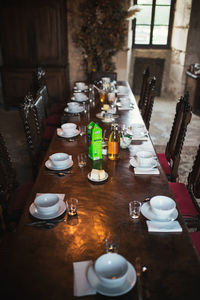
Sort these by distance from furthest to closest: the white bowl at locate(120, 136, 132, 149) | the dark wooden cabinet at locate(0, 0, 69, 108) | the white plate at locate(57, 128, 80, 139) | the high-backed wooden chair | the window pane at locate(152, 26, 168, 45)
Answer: the window pane at locate(152, 26, 168, 45)
the dark wooden cabinet at locate(0, 0, 69, 108)
the high-backed wooden chair
the white plate at locate(57, 128, 80, 139)
the white bowl at locate(120, 136, 132, 149)

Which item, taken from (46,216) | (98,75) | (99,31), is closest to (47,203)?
(46,216)

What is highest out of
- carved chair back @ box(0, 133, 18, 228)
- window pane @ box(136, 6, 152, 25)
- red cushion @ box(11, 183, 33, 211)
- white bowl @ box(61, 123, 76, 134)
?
window pane @ box(136, 6, 152, 25)

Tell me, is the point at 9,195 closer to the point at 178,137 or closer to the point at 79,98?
the point at 178,137

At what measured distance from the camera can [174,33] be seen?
616cm

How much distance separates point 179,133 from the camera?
7.45 ft

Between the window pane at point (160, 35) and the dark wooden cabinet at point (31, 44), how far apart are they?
85.3 inches

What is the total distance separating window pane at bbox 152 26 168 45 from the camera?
20.6ft

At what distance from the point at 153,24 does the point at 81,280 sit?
20.2 feet

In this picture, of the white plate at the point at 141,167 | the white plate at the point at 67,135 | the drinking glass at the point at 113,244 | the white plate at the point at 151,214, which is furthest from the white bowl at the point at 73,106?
the drinking glass at the point at 113,244

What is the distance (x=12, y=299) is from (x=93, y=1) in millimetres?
4856

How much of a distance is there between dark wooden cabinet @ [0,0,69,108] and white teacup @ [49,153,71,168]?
3.56 metres

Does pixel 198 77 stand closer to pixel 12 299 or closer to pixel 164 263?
pixel 164 263

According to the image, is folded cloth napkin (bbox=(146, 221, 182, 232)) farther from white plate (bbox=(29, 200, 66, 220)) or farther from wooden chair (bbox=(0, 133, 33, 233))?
wooden chair (bbox=(0, 133, 33, 233))

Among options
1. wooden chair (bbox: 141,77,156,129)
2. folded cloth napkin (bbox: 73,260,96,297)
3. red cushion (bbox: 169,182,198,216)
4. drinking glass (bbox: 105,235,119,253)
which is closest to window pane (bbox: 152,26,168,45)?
wooden chair (bbox: 141,77,156,129)
